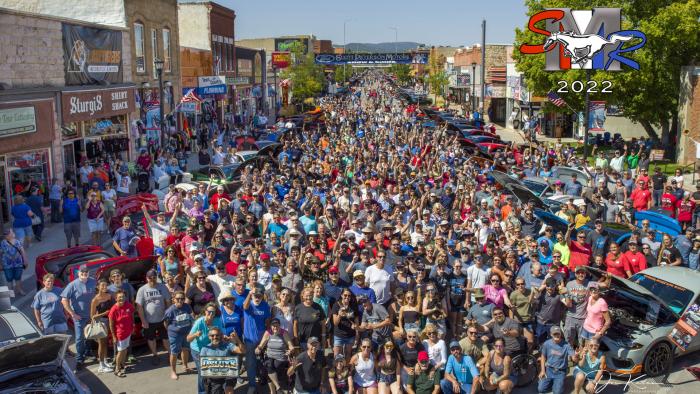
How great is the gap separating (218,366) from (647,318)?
21.1 ft

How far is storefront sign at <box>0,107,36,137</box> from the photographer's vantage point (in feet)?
60.2

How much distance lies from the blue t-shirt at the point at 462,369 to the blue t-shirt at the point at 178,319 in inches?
146

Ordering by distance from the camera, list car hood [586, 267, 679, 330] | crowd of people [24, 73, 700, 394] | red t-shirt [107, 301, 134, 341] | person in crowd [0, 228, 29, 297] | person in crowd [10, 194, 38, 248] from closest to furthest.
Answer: crowd of people [24, 73, 700, 394] < red t-shirt [107, 301, 134, 341] < car hood [586, 267, 679, 330] < person in crowd [0, 228, 29, 297] < person in crowd [10, 194, 38, 248]

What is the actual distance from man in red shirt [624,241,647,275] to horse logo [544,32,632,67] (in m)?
→ 18.1

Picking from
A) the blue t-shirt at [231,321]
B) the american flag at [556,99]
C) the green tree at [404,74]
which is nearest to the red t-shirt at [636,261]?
the blue t-shirt at [231,321]

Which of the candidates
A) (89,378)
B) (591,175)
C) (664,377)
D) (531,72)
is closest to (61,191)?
(89,378)

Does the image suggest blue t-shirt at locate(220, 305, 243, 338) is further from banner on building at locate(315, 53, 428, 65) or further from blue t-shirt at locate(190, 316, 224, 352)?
banner on building at locate(315, 53, 428, 65)

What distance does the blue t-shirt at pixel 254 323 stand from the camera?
9.08 m

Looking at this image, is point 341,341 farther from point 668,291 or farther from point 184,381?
point 668,291

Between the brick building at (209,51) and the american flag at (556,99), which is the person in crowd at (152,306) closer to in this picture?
the american flag at (556,99)

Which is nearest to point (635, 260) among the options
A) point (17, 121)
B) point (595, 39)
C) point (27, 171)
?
point (17, 121)

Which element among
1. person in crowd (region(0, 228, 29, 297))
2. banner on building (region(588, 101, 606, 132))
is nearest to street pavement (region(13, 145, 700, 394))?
person in crowd (region(0, 228, 29, 297))

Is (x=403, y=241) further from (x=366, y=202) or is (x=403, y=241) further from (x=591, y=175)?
(x=591, y=175)

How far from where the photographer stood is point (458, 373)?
8.59 meters
